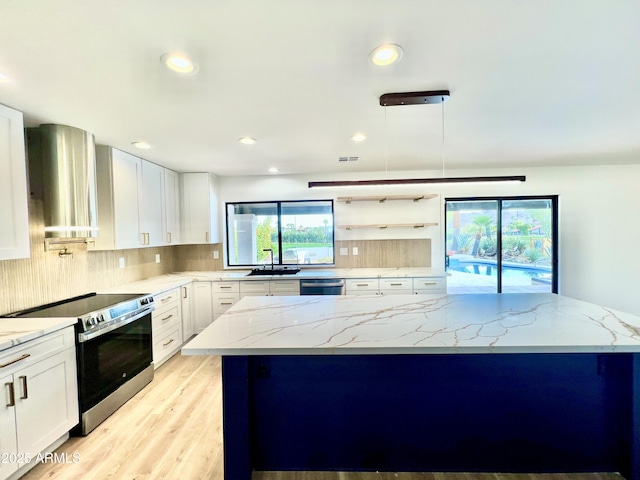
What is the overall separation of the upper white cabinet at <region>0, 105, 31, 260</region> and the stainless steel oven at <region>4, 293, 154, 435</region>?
563 mm

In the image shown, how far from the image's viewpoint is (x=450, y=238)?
13.9 feet

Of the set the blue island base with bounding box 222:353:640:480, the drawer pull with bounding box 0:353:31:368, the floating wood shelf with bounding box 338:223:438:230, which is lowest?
the blue island base with bounding box 222:353:640:480

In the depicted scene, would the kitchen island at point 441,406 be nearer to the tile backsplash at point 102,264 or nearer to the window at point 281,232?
the tile backsplash at point 102,264

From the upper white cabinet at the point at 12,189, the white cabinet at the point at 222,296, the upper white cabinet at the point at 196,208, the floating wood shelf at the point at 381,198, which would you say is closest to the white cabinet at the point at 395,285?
the floating wood shelf at the point at 381,198

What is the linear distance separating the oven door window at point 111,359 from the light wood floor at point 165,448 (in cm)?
25

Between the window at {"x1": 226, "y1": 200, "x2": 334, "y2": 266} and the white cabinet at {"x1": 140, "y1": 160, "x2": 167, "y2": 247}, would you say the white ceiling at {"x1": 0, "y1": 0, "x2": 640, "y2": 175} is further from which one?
the window at {"x1": 226, "y1": 200, "x2": 334, "y2": 266}

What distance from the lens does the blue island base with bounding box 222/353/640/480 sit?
1.60 metres

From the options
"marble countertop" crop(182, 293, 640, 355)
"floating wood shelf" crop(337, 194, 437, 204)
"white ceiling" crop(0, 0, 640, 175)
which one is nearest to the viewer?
"white ceiling" crop(0, 0, 640, 175)

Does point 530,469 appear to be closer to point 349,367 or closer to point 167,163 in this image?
point 349,367

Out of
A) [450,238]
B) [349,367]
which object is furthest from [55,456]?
[450,238]

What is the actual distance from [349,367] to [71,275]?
9.01 feet

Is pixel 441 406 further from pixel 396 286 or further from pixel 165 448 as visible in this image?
pixel 396 286

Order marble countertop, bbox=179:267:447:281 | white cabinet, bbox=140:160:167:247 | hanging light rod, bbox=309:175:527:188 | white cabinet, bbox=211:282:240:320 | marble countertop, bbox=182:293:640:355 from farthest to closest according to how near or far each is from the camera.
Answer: white cabinet, bbox=211:282:240:320 < marble countertop, bbox=179:267:447:281 < white cabinet, bbox=140:160:167:247 < hanging light rod, bbox=309:175:527:188 < marble countertop, bbox=182:293:640:355

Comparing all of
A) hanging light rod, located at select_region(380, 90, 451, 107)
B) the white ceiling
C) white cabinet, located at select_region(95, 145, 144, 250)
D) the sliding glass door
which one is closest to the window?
white cabinet, located at select_region(95, 145, 144, 250)
